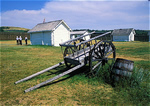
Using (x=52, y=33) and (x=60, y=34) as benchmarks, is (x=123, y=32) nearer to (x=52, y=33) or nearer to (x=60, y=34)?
(x=60, y=34)

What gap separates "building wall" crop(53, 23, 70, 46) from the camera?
23.2m

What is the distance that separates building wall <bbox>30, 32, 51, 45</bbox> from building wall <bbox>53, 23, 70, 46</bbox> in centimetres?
118

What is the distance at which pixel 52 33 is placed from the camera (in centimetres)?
2253

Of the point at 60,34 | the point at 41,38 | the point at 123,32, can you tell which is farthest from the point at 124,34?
the point at 41,38

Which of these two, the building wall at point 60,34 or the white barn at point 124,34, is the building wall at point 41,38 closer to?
the building wall at point 60,34

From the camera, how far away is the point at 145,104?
3.74m

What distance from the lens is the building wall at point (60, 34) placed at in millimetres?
23188

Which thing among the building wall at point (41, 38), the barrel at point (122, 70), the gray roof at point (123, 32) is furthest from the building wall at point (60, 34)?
the gray roof at point (123, 32)

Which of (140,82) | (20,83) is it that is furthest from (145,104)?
(20,83)

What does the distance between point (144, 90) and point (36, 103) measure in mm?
3495

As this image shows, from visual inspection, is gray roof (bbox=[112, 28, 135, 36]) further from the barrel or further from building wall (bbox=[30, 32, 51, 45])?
the barrel

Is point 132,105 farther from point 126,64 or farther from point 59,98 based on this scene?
point 59,98

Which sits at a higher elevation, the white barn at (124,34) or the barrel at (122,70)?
the white barn at (124,34)

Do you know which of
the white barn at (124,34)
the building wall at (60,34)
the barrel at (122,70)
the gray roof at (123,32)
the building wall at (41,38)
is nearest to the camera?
the barrel at (122,70)
